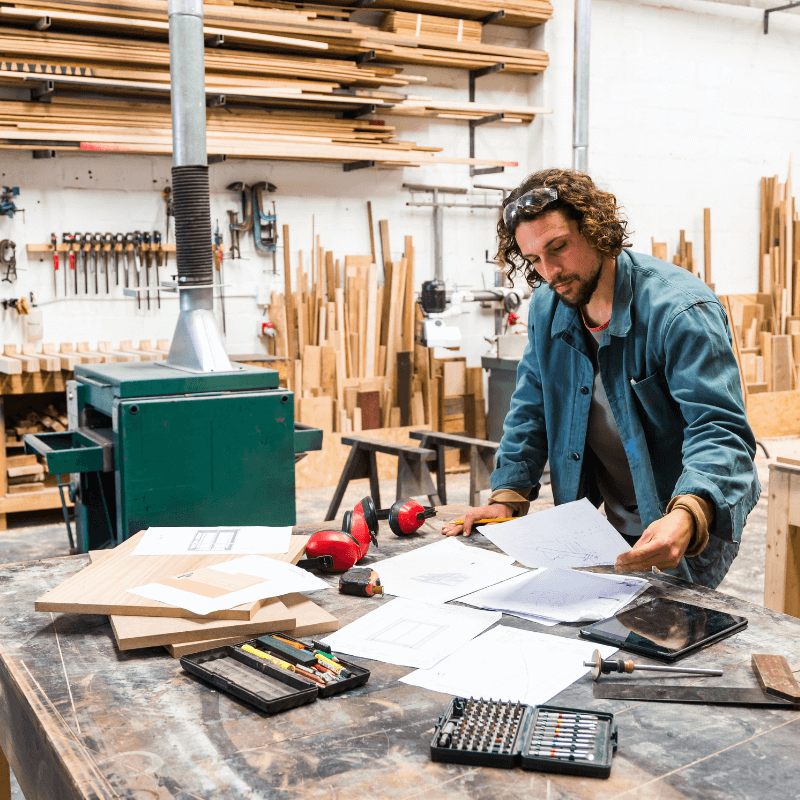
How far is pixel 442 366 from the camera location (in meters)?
Answer: 5.40

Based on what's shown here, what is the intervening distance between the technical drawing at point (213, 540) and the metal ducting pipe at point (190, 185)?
1.14 meters

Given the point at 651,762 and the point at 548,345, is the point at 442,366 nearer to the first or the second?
the point at 548,345

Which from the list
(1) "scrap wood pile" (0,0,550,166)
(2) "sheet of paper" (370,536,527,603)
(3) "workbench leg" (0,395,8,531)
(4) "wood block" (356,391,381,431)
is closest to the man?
(2) "sheet of paper" (370,536,527,603)

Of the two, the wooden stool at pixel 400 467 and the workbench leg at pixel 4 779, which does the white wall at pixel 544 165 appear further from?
the workbench leg at pixel 4 779

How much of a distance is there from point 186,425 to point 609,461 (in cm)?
125

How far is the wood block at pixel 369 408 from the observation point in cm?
520

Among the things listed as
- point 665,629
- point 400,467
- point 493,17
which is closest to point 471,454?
point 400,467

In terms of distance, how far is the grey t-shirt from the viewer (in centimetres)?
182

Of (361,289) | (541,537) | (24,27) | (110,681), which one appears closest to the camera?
(110,681)

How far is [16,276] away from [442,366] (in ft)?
8.11

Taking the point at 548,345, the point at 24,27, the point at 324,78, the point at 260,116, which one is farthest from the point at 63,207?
the point at 548,345

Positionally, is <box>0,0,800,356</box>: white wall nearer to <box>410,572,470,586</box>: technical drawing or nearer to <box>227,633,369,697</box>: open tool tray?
<box>410,572,470,586</box>: technical drawing

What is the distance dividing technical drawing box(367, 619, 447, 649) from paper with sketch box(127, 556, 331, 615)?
13 centimetres

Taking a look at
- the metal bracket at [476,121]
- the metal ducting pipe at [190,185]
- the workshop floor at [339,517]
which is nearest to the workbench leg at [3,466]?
the workshop floor at [339,517]
